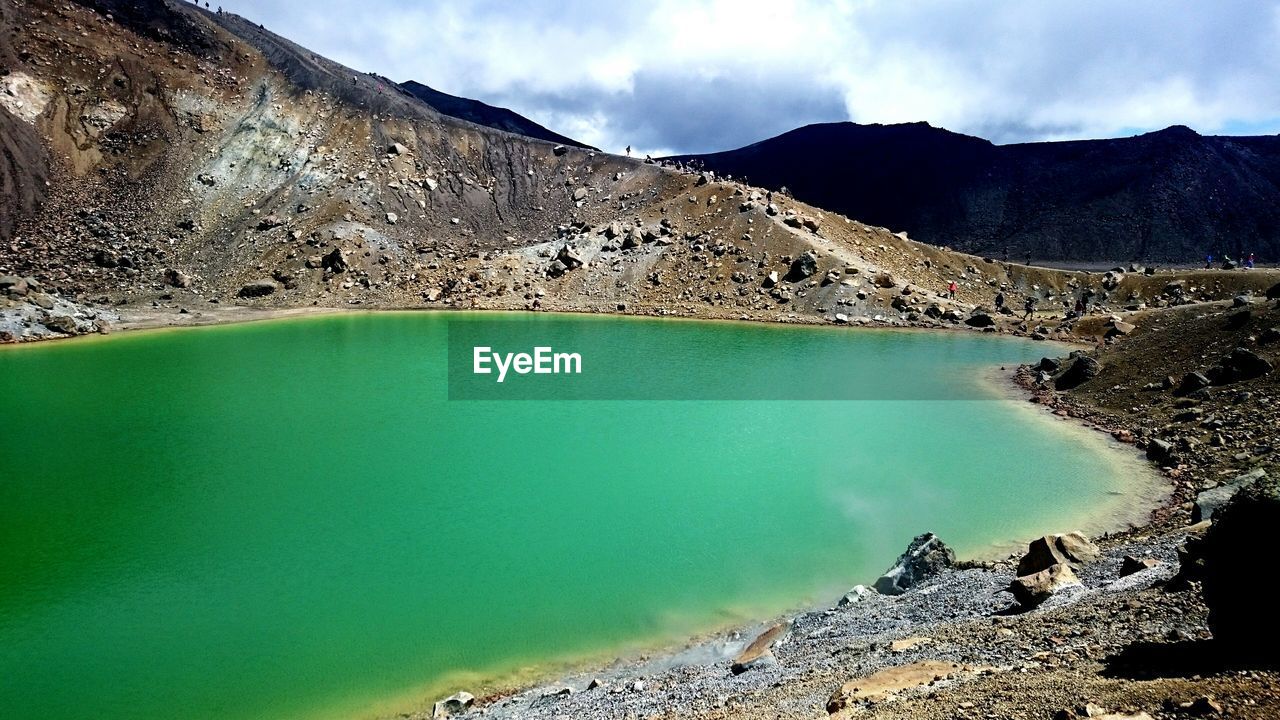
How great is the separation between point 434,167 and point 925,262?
57.5 metres

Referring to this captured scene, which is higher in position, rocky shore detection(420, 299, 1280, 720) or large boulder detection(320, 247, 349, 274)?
large boulder detection(320, 247, 349, 274)

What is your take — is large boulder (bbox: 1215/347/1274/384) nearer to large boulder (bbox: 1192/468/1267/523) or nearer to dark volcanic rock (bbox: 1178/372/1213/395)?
dark volcanic rock (bbox: 1178/372/1213/395)

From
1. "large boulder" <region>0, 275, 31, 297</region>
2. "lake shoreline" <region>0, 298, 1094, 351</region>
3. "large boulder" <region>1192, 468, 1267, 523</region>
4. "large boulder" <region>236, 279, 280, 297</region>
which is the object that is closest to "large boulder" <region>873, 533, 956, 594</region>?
"large boulder" <region>1192, 468, 1267, 523</region>

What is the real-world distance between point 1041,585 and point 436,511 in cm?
1623

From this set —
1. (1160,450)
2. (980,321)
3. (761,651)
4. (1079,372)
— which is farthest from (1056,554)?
(980,321)

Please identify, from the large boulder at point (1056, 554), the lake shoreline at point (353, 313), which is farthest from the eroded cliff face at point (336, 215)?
the large boulder at point (1056, 554)

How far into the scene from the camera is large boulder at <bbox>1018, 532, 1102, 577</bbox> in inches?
619

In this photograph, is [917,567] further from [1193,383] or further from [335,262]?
[335,262]

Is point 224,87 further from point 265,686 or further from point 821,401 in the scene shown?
point 265,686

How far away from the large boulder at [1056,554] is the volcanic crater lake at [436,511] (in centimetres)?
391

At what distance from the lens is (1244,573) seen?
891 centimetres

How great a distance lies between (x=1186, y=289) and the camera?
62906 mm

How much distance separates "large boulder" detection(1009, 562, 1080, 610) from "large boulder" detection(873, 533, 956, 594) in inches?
112

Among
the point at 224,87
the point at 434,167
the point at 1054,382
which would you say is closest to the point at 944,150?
the point at 434,167
